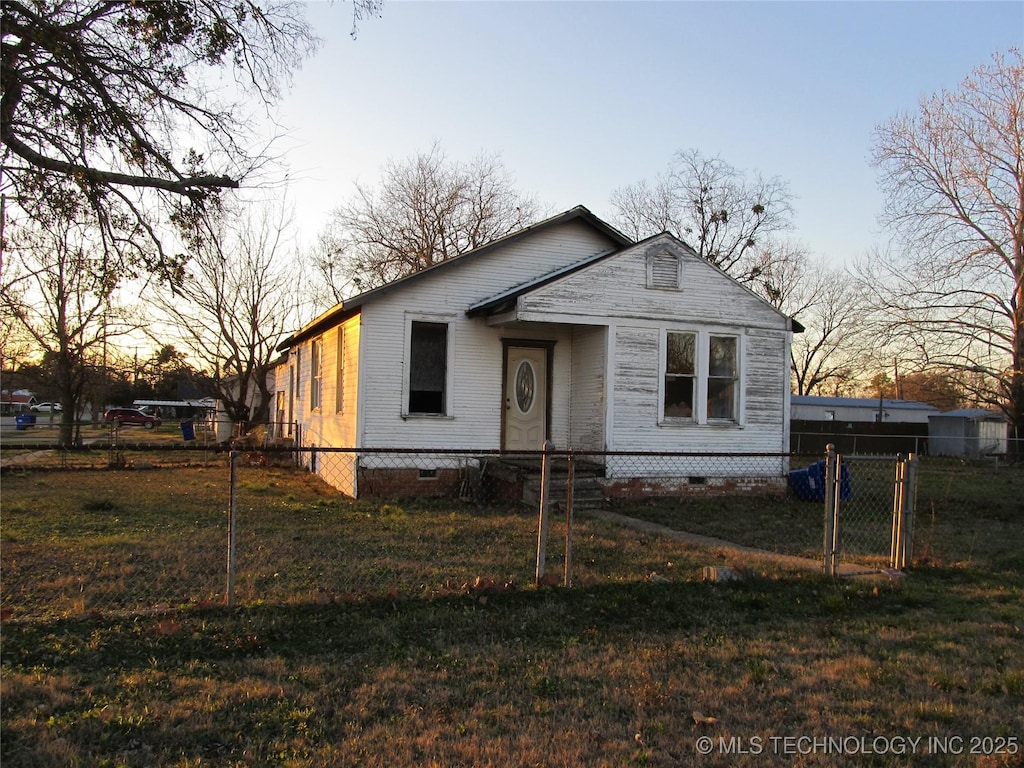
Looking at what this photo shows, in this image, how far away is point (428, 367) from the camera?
13547 mm

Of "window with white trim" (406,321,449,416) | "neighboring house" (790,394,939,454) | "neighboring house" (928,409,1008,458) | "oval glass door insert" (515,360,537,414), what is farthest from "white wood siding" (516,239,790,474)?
"neighboring house" (928,409,1008,458)

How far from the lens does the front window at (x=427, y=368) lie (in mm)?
13438

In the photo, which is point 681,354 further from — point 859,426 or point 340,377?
point 859,426

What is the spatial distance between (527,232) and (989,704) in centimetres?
1142

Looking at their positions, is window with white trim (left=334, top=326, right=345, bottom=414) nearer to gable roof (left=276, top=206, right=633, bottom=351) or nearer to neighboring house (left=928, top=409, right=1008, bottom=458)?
gable roof (left=276, top=206, right=633, bottom=351)

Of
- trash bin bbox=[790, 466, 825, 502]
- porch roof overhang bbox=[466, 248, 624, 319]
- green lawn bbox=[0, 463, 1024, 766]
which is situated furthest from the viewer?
trash bin bbox=[790, 466, 825, 502]

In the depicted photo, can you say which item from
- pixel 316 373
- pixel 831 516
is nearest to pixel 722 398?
pixel 831 516

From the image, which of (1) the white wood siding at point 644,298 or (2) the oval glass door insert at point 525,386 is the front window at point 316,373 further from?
(1) the white wood siding at point 644,298

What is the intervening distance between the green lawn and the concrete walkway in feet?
1.39

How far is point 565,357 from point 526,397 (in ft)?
3.71

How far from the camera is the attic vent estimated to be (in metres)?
13.7

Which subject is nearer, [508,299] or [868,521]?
[868,521]

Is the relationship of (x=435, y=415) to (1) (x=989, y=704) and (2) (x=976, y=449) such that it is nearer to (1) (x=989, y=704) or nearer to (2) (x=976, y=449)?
(1) (x=989, y=704)

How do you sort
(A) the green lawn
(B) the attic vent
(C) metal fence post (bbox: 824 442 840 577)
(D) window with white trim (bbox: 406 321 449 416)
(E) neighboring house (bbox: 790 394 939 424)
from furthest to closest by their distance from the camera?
(E) neighboring house (bbox: 790 394 939 424) → (B) the attic vent → (D) window with white trim (bbox: 406 321 449 416) → (C) metal fence post (bbox: 824 442 840 577) → (A) the green lawn
